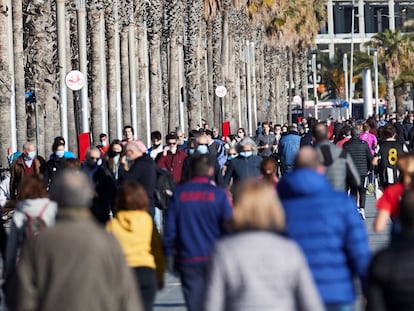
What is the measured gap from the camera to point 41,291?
734 centimetres

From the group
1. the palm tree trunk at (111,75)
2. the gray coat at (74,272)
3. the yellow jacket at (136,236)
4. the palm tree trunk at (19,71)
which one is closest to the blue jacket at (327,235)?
the gray coat at (74,272)

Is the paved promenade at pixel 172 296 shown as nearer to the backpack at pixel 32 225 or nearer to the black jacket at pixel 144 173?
the black jacket at pixel 144 173

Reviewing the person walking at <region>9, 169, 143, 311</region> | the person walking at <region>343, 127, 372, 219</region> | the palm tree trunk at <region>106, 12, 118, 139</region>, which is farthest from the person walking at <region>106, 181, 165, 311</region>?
the palm tree trunk at <region>106, 12, 118, 139</region>

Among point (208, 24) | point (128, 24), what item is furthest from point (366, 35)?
point (128, 24)

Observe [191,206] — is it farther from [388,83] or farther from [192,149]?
[388,83]

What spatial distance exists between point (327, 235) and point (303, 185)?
35 centimetres

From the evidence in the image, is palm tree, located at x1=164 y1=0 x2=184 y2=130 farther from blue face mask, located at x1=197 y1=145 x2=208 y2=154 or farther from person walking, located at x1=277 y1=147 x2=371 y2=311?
person walking, located at x1=277 y1=147 x2=371 y2=311

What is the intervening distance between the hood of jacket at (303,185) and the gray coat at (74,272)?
160 centimetres

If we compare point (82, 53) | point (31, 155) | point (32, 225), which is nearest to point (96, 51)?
point (82, 53)

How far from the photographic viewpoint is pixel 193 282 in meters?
10.5

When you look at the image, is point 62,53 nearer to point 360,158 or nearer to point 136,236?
point 360,158

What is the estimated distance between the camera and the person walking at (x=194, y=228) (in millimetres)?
10344

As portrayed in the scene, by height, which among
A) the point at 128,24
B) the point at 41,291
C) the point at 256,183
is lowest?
the point at 41,291

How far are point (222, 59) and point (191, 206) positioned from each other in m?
47.0
